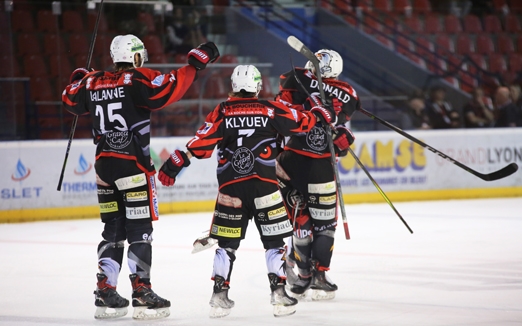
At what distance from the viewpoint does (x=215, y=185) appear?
1023 cm

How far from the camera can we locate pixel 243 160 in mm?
4551

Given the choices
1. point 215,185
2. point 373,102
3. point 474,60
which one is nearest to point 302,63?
point 373,102

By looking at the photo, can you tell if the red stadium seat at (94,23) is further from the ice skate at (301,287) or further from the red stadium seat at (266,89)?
the ice skate at (301,287)

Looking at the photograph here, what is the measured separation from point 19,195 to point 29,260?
2.82m

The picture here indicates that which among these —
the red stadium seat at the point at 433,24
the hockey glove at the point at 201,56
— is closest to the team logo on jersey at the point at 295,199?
the hockey glove at the point at 201,56

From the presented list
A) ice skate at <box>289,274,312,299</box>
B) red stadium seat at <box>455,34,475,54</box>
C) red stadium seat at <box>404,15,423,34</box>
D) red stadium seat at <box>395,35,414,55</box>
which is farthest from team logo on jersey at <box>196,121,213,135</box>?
red stadium seat at <box>455,34,475,54</box>

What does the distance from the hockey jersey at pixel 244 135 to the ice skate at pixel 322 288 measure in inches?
34.0

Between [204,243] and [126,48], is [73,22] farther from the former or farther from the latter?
[204,243]

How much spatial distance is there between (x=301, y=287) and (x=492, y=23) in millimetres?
8870

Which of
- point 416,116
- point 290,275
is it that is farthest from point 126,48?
point 416,116

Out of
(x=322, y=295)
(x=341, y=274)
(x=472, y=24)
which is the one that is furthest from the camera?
(x=472, y=24)

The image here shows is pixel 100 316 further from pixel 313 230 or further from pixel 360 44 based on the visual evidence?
pixel 360 44

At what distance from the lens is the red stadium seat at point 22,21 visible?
31.3ft

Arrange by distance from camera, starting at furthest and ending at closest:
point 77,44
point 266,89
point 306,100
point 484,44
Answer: point 484,44 < point 266,89 < point 77,44 < point 306,100
